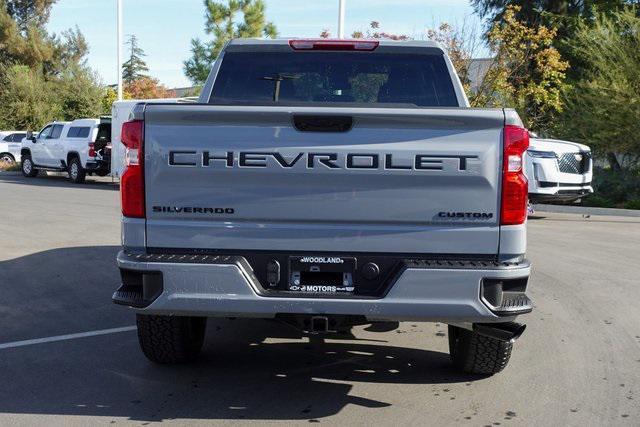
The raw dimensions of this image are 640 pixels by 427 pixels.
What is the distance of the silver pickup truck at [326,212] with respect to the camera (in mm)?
4262

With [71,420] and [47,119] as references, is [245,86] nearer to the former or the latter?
[71,420]

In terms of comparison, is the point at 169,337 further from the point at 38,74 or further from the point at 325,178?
the point at 38,74

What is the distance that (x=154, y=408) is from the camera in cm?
471

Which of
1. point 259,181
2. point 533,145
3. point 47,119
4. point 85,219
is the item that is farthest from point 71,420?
point 47,119

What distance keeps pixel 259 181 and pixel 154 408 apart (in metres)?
1.55

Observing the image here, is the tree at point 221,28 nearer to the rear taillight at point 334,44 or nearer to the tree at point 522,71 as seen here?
the tree at point 522,71

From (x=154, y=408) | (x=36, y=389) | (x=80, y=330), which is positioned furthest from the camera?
(x=80, y=330)

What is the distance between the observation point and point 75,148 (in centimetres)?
2523

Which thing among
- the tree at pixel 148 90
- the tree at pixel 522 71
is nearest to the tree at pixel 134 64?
the tree at pixel 148 90

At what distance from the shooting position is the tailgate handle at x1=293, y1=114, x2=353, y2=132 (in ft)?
14.1

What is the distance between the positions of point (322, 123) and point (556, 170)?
12479 mm

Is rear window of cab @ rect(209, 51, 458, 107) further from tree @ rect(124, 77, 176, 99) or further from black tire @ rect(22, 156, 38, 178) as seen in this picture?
tree @ rect(124, 77, 176, 99)

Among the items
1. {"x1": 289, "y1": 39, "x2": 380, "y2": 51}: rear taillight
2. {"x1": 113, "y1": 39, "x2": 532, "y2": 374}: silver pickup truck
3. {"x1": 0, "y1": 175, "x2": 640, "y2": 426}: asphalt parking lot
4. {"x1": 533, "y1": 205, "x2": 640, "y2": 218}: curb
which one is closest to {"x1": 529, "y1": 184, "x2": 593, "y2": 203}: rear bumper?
{"x1": 533, "y1": 205, "x2": 640, "y2": 218}: curb

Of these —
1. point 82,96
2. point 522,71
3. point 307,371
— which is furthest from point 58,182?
point 307,371
